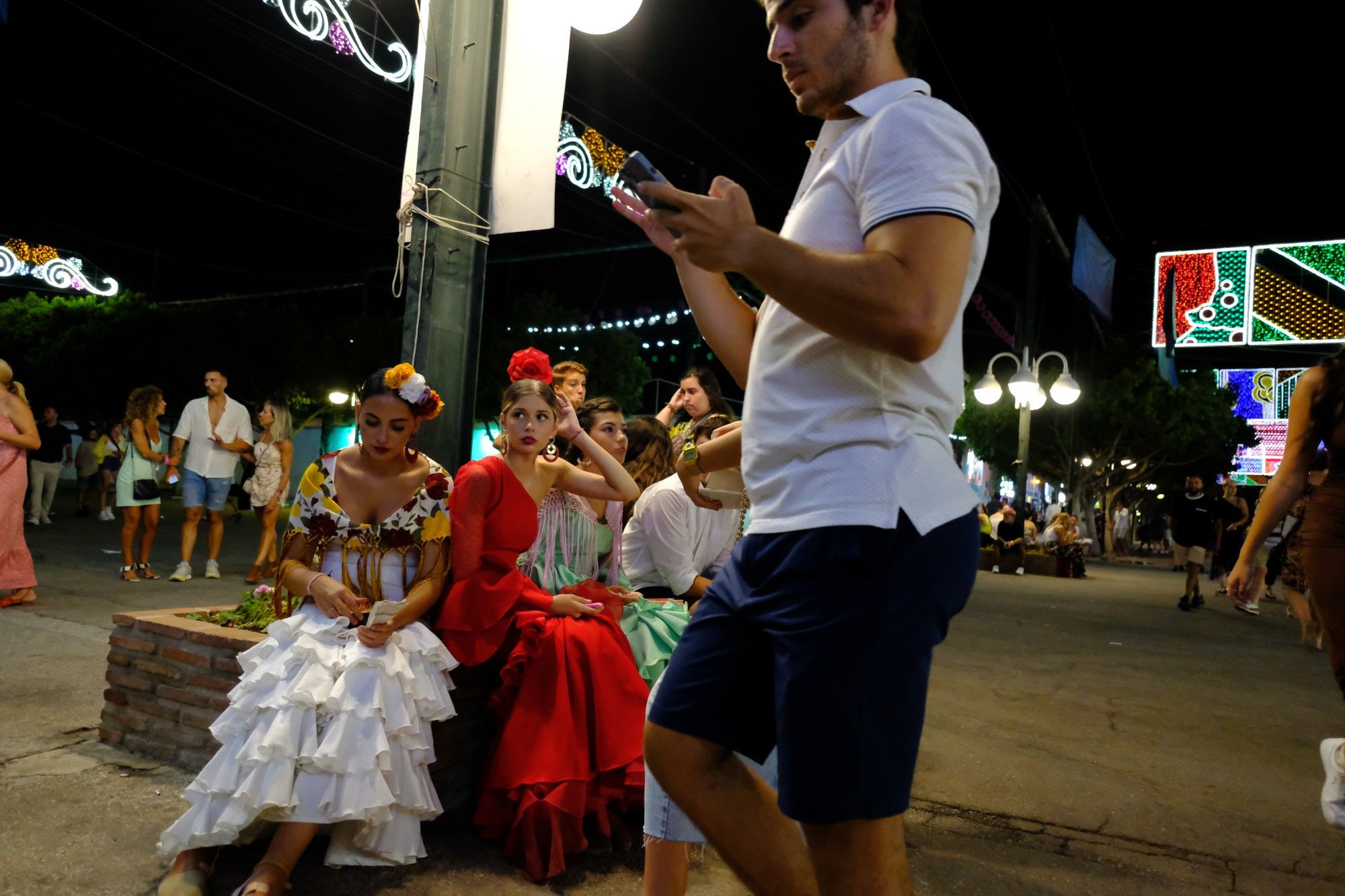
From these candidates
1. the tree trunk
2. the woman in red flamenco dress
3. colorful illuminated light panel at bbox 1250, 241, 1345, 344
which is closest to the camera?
the woman in red flamenco dress

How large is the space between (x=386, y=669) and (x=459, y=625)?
38 centimetres

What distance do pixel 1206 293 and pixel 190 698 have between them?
32.6 metres

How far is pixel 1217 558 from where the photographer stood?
15453 millimetres

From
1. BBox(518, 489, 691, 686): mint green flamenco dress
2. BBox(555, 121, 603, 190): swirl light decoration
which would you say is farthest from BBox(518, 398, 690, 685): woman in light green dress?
BBox(555, 121, 603, 190): swirl light decoration

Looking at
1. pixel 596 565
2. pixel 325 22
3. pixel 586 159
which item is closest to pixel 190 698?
pixel 596 565

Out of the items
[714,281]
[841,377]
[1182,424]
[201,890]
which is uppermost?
[1182,424]

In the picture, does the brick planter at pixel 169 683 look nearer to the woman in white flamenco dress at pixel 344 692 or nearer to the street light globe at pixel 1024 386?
the woman in white flamenco dress at pixel 344 692

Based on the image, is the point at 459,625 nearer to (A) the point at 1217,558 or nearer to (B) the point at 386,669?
(B) the point at 386,669

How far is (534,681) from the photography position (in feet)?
10.5

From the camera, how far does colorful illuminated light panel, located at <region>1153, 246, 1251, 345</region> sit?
29328 mm

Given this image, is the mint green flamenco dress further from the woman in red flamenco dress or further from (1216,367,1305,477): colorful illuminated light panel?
(1216,367,1305,477): colorful illuminated light panel

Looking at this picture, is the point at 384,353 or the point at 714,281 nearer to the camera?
the point at 714,281

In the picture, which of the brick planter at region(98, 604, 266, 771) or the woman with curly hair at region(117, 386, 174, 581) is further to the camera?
the woman with curly hair at region(117, 386, 174, 581)

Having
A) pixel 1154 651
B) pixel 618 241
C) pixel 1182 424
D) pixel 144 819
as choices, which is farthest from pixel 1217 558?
pixel 1182 424
